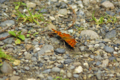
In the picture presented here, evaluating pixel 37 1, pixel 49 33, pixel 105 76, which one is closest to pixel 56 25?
pixel 49 33

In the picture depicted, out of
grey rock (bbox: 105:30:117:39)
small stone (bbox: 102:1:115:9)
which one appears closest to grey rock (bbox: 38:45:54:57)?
grey rock (bbox: 105:30:117:39)

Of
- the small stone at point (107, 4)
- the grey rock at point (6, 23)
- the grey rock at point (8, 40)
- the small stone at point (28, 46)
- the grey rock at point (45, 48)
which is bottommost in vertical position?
the grey rock at point (45, 48)

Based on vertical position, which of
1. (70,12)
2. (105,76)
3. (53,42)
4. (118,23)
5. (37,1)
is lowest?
(105,76)

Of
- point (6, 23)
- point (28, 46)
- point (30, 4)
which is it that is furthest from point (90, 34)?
point (6, 23)

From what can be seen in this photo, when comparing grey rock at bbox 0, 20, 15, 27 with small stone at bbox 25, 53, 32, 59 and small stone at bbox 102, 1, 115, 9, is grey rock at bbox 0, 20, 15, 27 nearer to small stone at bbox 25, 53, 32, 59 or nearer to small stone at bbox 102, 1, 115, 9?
small stone at bbox 25, 53, 32, 59

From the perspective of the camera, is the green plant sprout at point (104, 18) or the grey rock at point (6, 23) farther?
the green plant sprout at point (104, 18)

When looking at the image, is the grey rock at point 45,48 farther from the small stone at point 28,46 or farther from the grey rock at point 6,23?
the grey rock at point 6,23

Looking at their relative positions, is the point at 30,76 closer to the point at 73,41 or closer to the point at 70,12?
the point at 73,41

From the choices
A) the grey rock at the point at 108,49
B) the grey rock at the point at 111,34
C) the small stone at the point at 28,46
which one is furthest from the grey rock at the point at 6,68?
the grey rock at the point at 111,34
